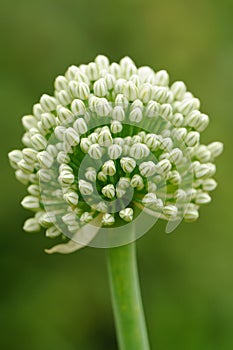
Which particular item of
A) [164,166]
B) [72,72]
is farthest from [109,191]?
[72,72]

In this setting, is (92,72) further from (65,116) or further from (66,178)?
(66,178)

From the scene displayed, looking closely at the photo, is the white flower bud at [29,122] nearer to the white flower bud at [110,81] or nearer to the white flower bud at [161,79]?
the white flower bud at [110,81]

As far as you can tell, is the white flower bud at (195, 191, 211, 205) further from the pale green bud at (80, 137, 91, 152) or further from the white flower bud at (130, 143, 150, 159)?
the pale green bud at (80, 137, 91, 152)

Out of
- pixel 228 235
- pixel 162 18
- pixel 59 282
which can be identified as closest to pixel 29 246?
pixel 59 282

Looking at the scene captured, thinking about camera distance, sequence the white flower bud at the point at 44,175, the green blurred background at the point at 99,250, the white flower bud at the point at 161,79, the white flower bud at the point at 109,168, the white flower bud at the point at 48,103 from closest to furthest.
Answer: the white flower bud at the point at 109,168
the white flower bud at the point at 44,175
the white flower bud at the point at 48,103
the white flower bud at the point at 161,79
the green blurred background at the point at 99,250

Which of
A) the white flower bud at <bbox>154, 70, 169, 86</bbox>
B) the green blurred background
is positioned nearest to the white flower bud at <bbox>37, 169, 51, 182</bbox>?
the white flower bud at <bbox>154, 70, 169, 86</bbox>

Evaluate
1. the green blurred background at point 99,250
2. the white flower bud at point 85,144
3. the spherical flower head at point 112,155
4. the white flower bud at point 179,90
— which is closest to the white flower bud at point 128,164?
the spherical flower head at point 112,155

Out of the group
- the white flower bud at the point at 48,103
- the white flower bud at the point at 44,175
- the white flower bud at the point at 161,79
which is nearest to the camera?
the white flower bud at the point at 44,175
